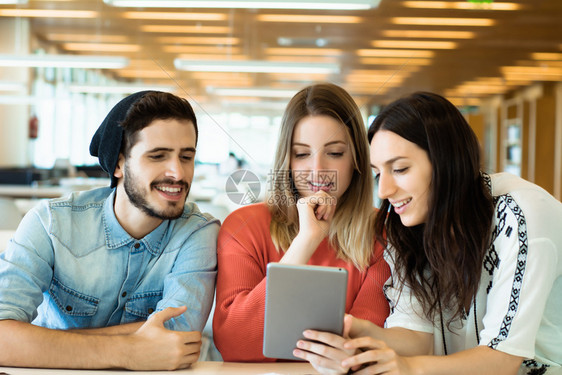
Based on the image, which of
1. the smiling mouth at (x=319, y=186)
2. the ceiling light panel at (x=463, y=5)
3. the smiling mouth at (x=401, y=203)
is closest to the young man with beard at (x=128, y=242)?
the smiling mouth at (x=319, y=186)

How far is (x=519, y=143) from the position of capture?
6.46 meters

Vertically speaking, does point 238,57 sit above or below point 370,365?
above

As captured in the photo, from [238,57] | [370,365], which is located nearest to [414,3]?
[238,57]

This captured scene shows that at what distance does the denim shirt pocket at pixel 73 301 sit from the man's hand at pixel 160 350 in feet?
0.82

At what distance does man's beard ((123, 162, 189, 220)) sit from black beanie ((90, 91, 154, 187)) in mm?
38

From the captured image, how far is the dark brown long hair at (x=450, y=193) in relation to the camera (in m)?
0.95

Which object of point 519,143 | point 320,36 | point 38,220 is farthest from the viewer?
point 519,143

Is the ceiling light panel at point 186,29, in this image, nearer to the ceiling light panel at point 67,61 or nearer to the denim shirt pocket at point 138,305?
the ceiling light panel at point 67,61

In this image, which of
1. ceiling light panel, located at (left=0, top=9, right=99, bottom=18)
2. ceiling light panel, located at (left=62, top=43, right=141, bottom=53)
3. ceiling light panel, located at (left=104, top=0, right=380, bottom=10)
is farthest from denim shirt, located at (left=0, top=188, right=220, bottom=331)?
ceiling light panel, located at (left=0, top=9, right=99, bottom=18)

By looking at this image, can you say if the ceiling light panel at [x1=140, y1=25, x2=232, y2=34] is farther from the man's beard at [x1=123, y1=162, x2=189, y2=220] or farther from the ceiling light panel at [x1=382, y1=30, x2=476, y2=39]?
the man's beard at [x1=123, y1=162, x2=189, y2=220]

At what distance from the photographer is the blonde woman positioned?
1071mm

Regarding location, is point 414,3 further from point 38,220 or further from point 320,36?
point 38,220

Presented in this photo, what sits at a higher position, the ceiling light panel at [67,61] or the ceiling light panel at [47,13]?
the ceiling light panel at [47,13]

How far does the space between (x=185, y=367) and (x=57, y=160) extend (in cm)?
420
